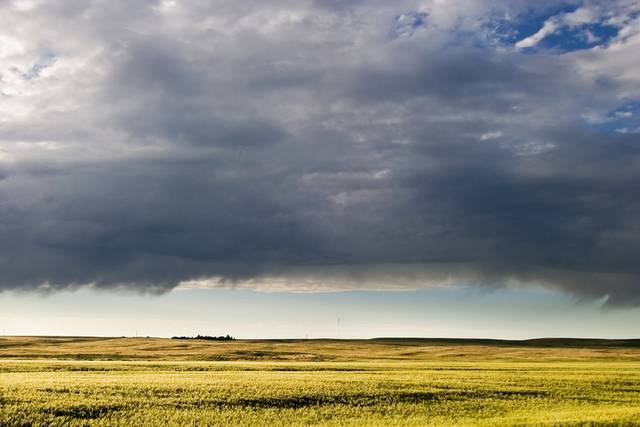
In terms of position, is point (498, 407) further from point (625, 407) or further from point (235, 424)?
point (235, 424)

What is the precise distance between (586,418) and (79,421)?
23.4 metres

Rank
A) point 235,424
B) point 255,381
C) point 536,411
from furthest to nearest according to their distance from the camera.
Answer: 1. point 255,381
2. point 536,411
3. point 235,424

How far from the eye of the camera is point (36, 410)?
31328mm

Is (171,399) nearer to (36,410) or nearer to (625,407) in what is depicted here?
(36,410)

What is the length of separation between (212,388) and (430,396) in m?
13.6

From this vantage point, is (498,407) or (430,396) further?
(430,396)

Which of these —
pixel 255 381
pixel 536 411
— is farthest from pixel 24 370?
pixel 536 411

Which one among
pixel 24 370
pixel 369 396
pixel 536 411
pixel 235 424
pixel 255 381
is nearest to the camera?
pixel 235 424

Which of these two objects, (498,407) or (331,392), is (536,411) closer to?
(498,407)

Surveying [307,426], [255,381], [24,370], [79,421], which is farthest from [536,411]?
[24,370]

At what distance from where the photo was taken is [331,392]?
133 feet

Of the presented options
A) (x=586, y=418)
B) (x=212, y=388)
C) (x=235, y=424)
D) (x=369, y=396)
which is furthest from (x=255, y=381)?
(x=586, y=418)

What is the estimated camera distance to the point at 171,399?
36.1 meters

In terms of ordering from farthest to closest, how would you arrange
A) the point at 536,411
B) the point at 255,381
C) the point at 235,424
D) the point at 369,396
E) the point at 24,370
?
the point at 24,370
the point at 255,381
the point at 369,396
the point at 536,411
the point at 235,424
